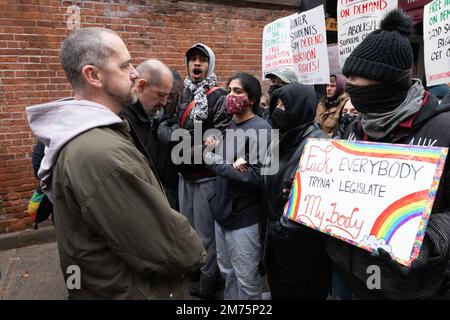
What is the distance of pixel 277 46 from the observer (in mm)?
4070

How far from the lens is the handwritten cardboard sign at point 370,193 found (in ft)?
4.15

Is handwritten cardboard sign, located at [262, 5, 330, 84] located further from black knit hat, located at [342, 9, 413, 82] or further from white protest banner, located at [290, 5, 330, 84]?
black knit hat, located at [342, 9, 413, 82]

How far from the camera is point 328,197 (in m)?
1.61

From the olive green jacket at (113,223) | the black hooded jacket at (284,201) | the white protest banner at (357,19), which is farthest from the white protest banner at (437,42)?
the olive green jacket at (113,223)

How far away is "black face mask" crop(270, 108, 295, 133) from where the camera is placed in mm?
2217

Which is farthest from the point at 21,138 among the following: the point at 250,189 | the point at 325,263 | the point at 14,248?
the point at 325,263

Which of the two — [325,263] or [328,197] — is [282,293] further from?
[328,197]

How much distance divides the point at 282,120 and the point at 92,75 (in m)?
1.22

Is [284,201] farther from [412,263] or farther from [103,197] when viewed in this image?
[103,197]

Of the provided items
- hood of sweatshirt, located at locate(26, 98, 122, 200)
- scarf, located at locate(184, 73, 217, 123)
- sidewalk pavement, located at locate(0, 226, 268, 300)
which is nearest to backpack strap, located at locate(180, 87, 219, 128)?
scarf, located at locate(184, 73, 217, 123)

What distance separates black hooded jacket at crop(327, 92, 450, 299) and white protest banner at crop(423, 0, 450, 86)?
146cm

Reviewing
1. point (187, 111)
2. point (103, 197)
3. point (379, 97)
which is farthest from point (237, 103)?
point (103, 197)
